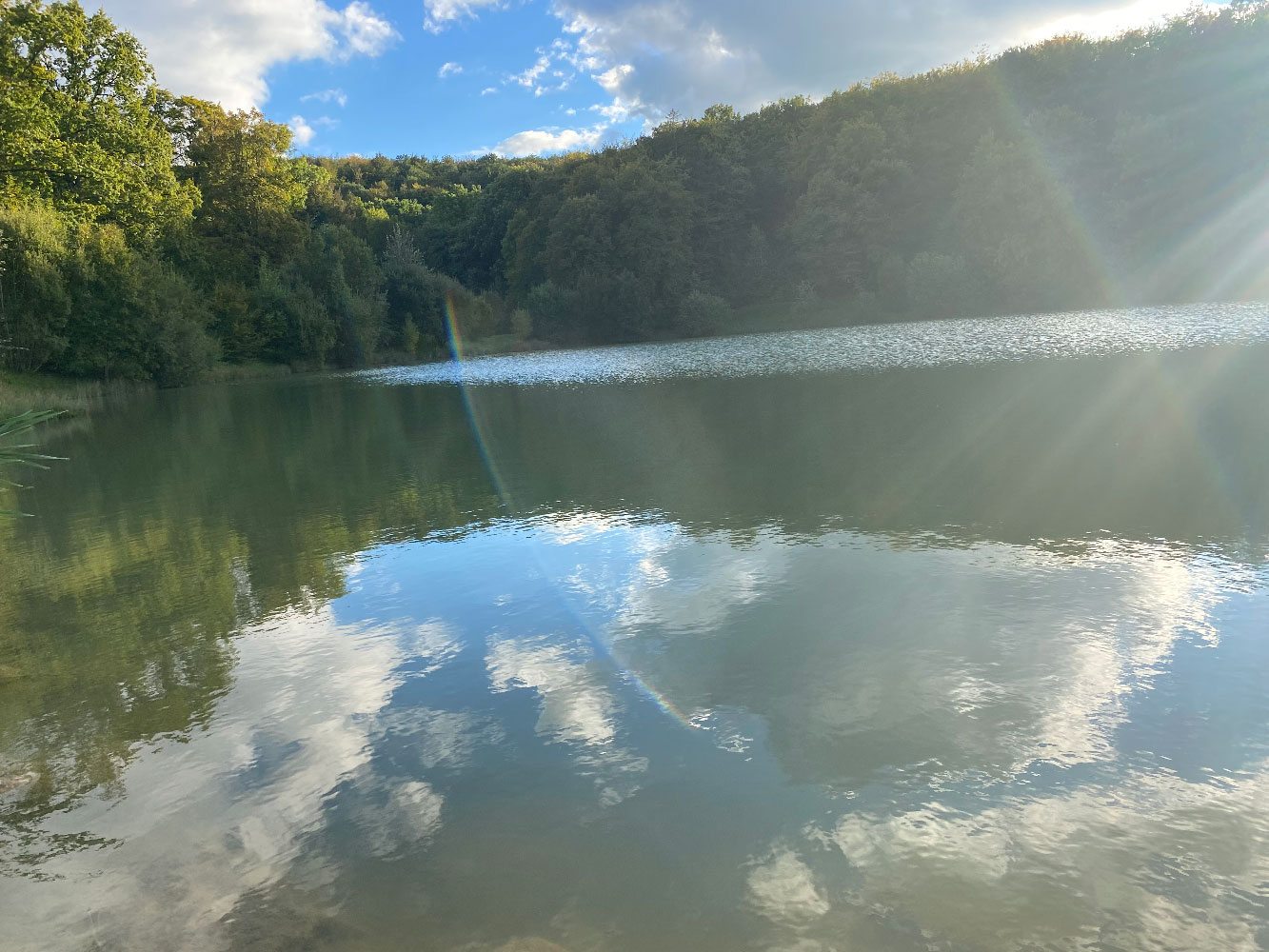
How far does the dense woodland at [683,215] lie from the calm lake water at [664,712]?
37.6 meters

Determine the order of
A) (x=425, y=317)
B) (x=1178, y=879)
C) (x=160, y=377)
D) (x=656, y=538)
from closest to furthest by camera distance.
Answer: (x=1178, y=879) → (x=656, y=538) → (x=160, y=377) → (x=425, y=317)

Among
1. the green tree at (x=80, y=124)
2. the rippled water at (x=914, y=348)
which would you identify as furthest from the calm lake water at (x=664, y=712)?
the green tree at (x=80, y=124)

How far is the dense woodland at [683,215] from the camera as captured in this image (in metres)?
42.2

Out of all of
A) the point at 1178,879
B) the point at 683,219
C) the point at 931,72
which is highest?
the point at 931,72

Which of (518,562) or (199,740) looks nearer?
(199,740)

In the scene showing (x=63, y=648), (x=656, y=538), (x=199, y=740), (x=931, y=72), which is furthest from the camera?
(x=931, y=72)

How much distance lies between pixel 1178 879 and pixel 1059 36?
8459 centimetres

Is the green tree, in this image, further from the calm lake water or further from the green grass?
the calm lake water

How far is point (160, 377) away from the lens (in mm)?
47438

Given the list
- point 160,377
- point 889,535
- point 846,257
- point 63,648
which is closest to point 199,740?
point 63,648

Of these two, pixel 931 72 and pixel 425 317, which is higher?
pixel 931 72

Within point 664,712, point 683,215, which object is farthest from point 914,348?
point 683,215

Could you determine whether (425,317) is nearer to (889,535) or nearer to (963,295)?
(963,295)

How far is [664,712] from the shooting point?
505 centimetres
